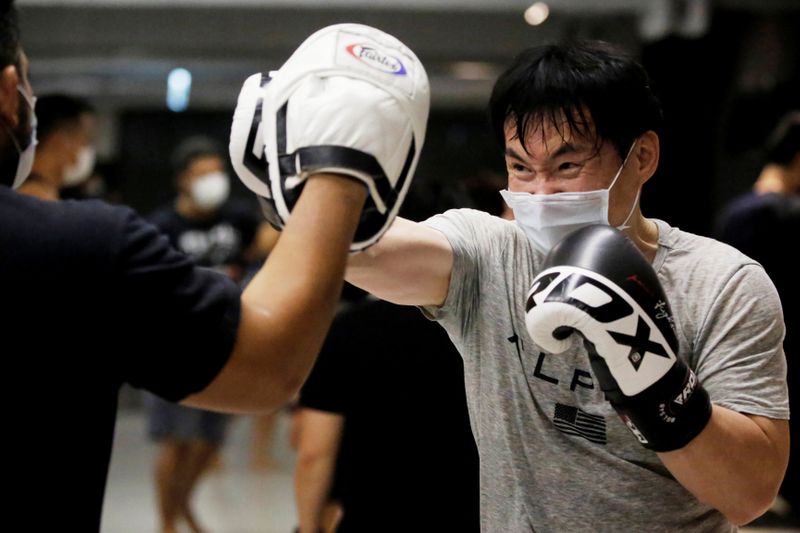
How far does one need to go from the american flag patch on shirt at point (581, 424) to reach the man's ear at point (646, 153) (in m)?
0.43

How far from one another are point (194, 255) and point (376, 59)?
4426 millimetres

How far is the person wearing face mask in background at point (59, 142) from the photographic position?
3742 mm

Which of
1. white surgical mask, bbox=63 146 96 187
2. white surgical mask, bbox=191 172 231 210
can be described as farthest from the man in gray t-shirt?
white surgical mask, bbox=191 172 231 210

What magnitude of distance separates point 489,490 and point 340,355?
3.11 feet

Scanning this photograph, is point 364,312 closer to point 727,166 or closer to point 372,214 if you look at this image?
point 372,214

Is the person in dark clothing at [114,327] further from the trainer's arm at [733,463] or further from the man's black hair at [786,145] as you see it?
the man's black hair at [786,145]

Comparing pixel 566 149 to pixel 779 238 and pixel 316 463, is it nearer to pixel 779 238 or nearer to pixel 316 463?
pixel 316 463

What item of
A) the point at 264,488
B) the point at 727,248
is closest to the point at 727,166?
the point at 264,488

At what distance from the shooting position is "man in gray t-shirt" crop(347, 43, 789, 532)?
1588mm

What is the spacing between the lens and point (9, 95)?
123 centimetres

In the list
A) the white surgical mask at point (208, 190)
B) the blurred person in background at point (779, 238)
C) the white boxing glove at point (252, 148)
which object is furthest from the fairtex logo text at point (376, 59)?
the white surgical mask at point (208, 190)

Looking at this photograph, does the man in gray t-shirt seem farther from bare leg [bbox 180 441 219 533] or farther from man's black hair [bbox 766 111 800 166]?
bare leg [bbox 180 441 219 533]

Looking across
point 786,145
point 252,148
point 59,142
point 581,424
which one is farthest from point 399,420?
point 786,145

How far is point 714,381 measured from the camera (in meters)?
1.61
